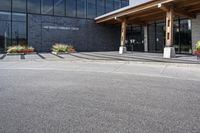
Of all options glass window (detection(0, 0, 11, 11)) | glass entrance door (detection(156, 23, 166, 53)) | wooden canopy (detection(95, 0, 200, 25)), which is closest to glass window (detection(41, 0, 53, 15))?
glass window (detection(0, 0, 11, 11))

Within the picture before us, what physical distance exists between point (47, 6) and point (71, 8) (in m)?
3.62

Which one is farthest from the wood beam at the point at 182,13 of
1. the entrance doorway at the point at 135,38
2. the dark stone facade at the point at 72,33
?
the dark stone facade at the point at 72,33

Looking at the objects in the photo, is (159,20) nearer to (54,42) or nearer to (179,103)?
(54,42)

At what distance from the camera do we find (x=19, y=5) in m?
30.5

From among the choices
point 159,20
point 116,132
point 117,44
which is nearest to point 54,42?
point 117,44

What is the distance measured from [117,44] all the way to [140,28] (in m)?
5.46

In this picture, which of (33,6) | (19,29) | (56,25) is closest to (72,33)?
(56,25)

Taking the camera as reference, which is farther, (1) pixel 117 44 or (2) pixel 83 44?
(1) pixel 117 44

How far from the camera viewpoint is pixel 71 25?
1320 inches

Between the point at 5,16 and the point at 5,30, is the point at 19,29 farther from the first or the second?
the point at 5,16

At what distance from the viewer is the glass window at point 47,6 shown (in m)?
32.0

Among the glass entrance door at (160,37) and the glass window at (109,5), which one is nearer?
the glass entrance door at (160,37)

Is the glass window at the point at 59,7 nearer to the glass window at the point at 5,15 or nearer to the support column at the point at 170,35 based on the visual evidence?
the glass window at the point at 5,15

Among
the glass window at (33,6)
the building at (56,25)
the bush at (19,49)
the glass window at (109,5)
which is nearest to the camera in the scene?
the bush at (19,49)
